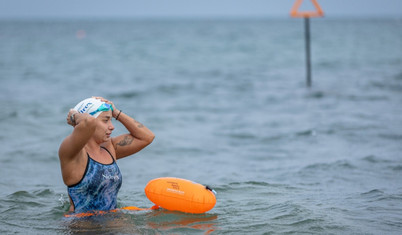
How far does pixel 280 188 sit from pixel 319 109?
30.2 feet

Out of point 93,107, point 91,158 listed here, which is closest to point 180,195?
point 91,158

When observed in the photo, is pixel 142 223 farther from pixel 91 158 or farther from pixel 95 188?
pixel 91 158

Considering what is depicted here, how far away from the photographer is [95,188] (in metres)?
5.73

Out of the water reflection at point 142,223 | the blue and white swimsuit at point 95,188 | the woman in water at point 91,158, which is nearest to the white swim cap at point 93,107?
the woman in water at point 91,158

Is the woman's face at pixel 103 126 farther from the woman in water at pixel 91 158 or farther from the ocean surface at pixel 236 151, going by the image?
the ocean surface at pixel 236 151

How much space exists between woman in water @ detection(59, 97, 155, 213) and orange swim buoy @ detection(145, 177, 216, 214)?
0.50 meters

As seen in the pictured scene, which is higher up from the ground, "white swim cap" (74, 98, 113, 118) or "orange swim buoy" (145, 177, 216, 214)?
"white swim cap" (74, 98, 113, 118)

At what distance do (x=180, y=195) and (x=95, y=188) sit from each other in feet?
3.19

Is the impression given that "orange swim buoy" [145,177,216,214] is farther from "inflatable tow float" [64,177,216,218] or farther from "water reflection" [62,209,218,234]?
"water reflection" [62,209,218,234]

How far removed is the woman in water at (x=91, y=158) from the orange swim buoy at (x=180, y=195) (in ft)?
1.64

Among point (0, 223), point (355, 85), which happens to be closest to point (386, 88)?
point (355, 85)

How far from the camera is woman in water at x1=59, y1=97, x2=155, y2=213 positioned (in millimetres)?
5203

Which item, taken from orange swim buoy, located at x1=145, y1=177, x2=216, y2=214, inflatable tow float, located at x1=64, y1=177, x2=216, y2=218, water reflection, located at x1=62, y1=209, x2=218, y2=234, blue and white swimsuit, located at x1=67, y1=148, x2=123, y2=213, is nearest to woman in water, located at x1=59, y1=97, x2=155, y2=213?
blue and white swimsuit, located at x1=67, y1=148, x2=123, y2=213

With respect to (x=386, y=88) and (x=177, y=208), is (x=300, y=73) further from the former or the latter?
(x=177, y=208)
